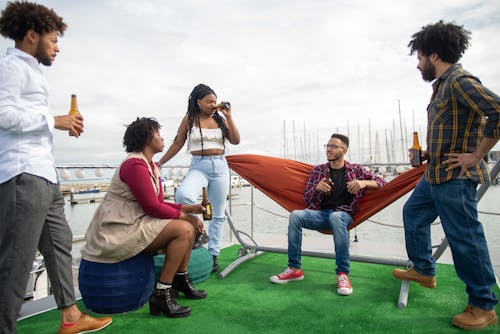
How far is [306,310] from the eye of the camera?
79.0 inches

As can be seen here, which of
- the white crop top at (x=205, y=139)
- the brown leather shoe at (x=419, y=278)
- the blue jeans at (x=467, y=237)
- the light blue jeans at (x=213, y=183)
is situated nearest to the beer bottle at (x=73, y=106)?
the light blue jeans at (x=213, y=183)

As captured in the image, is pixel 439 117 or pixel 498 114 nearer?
pixel 498 114

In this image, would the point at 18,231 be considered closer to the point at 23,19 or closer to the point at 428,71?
the point at 23,19

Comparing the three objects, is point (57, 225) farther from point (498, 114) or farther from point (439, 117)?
point (498, 114)

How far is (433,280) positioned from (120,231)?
1915mm

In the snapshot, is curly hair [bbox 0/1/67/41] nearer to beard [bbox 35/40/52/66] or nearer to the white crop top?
beard [bbox 35/40/52/66]

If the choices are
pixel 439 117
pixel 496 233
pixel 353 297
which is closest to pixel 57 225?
pixel 353 297

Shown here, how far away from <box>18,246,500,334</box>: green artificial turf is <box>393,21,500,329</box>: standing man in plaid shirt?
0.82ft

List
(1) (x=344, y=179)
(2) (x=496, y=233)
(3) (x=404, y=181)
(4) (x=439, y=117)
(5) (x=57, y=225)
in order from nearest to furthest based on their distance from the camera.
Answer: (5) (x=57, y=225)
(4) (x=439, y=117)
(3) (x=404, y=181)
(1) (x=344, y=179)
(2) (x=496, y=233)

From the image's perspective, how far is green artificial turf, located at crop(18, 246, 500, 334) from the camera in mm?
1779

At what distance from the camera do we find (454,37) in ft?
5.70

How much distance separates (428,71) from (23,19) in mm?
1956

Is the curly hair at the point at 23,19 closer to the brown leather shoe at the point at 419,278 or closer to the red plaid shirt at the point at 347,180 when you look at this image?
the red plaid shirt at the point at 347,180

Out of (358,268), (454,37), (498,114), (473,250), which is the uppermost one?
(454,37)
